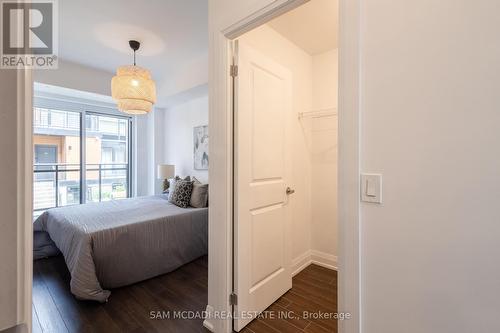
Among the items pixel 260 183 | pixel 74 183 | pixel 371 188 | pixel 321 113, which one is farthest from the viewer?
pixel 74 183

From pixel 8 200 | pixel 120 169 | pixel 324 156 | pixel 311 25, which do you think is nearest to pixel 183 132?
pixel 120 169

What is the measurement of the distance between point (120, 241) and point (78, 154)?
10.2 ft

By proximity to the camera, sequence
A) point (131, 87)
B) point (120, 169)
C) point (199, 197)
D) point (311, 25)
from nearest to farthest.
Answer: point (311, 25) < point (131, 87) < point (199, 197) < point (120, 169)

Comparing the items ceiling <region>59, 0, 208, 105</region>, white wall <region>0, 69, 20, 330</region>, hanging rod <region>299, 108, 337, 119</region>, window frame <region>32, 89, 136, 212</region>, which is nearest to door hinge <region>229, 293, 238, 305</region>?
white wall <region>0, 69, 20, 330</region>

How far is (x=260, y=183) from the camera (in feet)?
6.08

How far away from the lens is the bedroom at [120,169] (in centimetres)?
199

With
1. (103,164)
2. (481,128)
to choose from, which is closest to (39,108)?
(103,164)

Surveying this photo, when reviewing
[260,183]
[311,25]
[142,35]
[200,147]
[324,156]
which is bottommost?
[260,183]

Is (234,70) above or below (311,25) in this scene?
below

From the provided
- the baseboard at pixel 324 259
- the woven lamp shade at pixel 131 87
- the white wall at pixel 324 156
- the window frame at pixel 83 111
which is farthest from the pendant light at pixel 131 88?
the baseboard at pixel 324 259

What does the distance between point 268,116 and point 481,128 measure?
138 cm

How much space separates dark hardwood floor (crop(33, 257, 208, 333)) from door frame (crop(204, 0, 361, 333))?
0.38 metres

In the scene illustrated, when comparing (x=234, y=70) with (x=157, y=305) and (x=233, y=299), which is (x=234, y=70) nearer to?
Answer: (x=233, y=299)

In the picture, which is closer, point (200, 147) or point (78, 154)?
point (200, 147)
